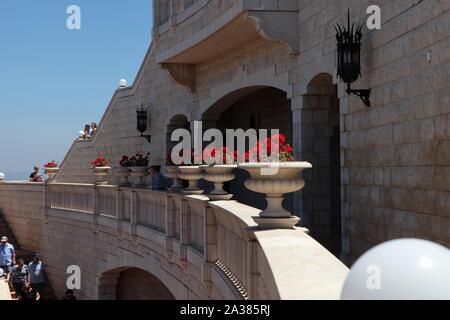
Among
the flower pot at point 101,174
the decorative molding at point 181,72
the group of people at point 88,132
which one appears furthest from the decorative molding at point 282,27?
the group of people at point 88,132

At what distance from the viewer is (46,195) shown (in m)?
22.6

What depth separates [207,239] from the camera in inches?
349

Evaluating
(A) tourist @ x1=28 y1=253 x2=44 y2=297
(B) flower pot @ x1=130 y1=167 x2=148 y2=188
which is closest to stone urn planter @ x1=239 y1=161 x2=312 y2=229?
(B) flower pot @ x1=130 y1=167 x2=148 y2=188

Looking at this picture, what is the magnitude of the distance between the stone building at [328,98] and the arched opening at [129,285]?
410cm

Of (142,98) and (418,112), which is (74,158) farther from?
(418,112)

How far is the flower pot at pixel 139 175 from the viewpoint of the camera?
609 inches

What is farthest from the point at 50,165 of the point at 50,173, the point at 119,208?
the point at 119,208

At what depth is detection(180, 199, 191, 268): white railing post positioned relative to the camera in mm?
10586

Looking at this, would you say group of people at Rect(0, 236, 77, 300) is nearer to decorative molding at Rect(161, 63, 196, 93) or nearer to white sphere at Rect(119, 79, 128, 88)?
decorative molding at Rect(161, 63, 196, 93)

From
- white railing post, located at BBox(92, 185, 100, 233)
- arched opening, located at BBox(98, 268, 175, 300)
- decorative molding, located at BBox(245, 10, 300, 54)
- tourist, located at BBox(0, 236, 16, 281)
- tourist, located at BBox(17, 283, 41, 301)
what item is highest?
decorative molding, located at BBox(245, 10, 300, 54)

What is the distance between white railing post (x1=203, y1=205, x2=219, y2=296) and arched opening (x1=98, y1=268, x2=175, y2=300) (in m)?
9.76

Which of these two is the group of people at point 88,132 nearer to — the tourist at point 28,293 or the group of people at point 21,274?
the group of people at point 21,274

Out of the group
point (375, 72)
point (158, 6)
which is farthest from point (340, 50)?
point (158, 6)
